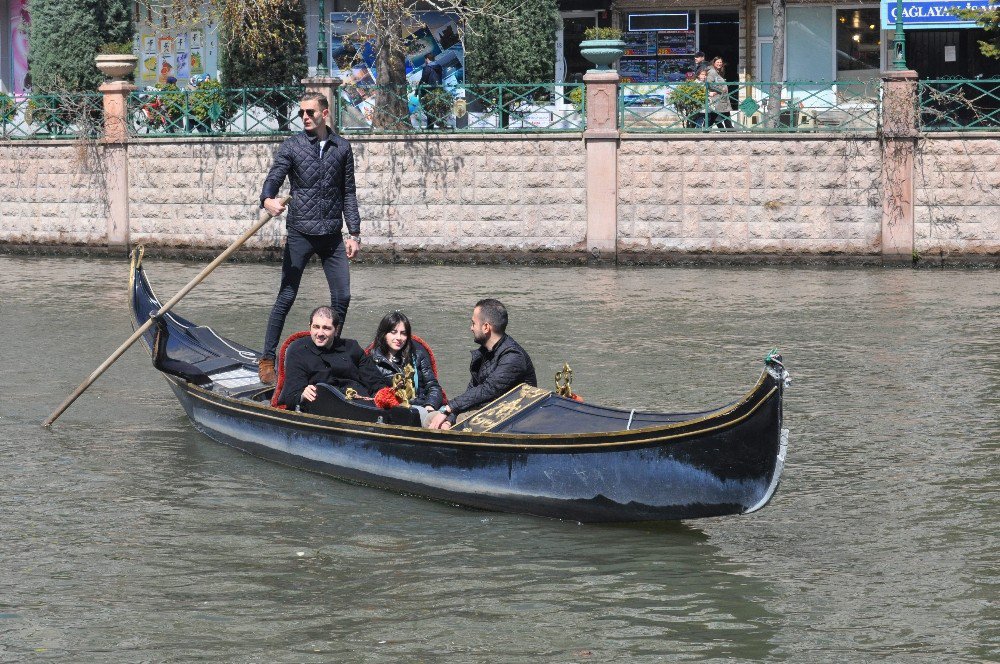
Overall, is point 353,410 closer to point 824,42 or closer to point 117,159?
point 117,159

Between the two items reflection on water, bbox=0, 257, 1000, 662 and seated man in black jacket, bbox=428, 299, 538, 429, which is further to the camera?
seated man in black jacket, bbox=428, 299, 538, 429

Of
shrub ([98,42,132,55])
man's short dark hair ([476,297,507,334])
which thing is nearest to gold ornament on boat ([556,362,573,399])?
man's short dark hair ([476,297,507,334])

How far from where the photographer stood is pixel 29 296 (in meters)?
19.8

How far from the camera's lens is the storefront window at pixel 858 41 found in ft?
103

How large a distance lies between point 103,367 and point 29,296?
26.4 feet

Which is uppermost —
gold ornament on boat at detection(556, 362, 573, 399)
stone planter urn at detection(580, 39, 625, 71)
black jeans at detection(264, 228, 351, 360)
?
stone planter urn at detection(580, 39, 625, 71)

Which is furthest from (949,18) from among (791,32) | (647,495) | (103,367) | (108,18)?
(647,495)

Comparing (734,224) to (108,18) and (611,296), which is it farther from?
(108,18)

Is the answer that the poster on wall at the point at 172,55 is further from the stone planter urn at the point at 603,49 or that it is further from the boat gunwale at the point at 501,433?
the boat gunwale at the point at 501,433

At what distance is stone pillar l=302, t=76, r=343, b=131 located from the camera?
23734 mm

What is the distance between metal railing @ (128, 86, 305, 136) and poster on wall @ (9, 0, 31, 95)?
476 inches

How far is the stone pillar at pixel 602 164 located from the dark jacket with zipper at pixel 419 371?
12.6m

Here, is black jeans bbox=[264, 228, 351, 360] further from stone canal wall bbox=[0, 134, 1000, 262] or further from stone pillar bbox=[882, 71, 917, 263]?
stone pillar bbox=[882, 71, 917, 263]

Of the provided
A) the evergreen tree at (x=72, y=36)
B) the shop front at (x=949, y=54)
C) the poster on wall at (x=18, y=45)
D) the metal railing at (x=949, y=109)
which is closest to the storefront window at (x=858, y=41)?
the shop front at (x=949, y=54)
